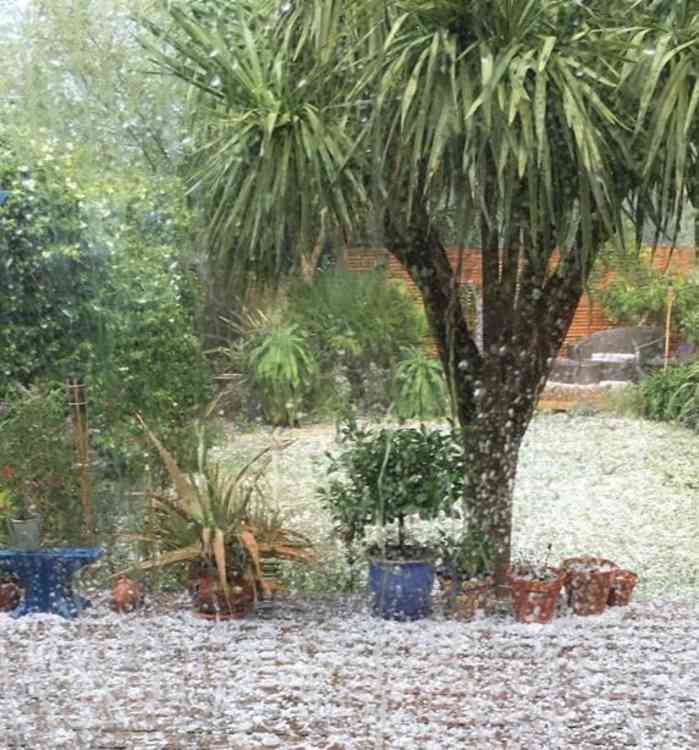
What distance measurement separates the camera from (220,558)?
2.85 meters

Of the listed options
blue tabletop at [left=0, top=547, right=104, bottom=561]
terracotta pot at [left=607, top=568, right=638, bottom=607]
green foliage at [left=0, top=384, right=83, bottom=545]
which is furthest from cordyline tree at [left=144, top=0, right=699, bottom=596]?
blue tabletop at [left=0, top=547, right=104, bottom=561]

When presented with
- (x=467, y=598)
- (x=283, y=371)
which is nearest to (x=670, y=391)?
(x=467, y=598)

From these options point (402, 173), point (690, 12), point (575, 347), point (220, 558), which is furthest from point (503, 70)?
point (220, 558)

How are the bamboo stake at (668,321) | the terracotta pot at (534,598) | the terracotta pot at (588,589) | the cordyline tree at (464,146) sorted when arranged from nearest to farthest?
the cordyline tree at (464,146)
the terracotta pot at (534,598)
the terracotta pot at (588,589)
the bamboo stake at (668,321)

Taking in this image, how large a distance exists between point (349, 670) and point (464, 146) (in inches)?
54.0

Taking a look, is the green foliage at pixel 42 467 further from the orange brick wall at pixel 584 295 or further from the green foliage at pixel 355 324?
the orange brick wall at pixel 584 295

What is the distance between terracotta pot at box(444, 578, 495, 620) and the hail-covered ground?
0.16 ft

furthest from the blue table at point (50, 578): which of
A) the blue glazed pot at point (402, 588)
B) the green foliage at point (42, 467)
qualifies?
the blue glazed pot at point (402, 588)

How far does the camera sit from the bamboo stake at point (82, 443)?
3.41m

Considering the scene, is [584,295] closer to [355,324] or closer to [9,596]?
[355,324]

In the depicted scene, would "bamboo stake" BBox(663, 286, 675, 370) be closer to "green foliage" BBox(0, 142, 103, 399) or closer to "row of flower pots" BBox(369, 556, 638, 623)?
"row of flower pots" BBox(369, 556, 638, 623)

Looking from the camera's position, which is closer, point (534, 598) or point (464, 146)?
point (464, 146)

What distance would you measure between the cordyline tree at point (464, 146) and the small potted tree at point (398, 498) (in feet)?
0.40

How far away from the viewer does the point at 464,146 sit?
242 cm
